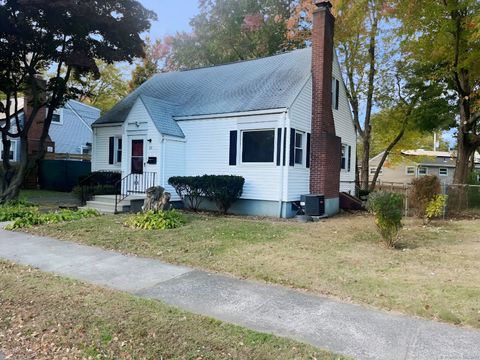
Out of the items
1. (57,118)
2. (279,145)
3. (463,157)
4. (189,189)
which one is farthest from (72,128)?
(463,157)

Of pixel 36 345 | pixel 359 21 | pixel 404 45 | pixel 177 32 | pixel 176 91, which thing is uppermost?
pixel 177 32

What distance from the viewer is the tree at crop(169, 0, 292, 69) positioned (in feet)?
87.5

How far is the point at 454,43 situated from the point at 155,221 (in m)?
14.5

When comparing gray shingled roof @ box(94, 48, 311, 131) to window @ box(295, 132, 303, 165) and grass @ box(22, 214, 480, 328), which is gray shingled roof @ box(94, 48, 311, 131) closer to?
window @ box(295, 132, 303, 165)

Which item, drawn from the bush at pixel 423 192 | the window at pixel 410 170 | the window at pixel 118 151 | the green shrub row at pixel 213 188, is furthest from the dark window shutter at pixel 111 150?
the window at pixel 410 170

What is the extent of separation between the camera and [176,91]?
16422 millimetres

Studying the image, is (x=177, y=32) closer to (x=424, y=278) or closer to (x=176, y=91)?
(x=176, y=91)

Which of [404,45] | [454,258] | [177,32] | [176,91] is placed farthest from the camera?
[177,32]

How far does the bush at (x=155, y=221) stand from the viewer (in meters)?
9.19

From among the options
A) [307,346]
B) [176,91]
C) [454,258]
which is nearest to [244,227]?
[454,258]

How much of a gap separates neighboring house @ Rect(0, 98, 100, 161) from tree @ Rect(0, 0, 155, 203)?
11.7m

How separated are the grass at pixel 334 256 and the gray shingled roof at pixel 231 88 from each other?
4.68 metres

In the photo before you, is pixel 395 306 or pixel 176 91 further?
pixel 176 91

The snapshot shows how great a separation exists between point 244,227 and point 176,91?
29.4 feet
